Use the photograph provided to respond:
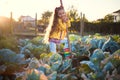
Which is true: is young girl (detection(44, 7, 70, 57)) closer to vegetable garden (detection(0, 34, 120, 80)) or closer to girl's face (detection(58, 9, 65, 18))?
girl's face (detection(58, 9, 65, 18))

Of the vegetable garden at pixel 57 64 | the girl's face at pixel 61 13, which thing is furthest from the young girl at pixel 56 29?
the vegetable garden at pixel 57 64

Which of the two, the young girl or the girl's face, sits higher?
the girl's face

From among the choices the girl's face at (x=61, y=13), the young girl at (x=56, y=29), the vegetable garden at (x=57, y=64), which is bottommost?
the vegetable garden at (x=57, y=64)

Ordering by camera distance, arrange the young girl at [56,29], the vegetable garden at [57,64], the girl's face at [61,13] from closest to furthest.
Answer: the vegetable garden at [57,64], the girl's face at [61,13], the young girl at [56,29]

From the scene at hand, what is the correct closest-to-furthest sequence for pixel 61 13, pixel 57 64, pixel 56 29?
pixel 57 64
pixel 61 13
pixel 56 29

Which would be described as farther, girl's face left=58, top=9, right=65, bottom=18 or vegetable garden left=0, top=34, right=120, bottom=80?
girl's face left=58, top=9, right=65, bottom=18

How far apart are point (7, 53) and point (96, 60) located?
2446 mm

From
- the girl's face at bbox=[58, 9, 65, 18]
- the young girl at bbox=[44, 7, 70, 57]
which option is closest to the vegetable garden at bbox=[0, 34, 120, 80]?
the young girl at bbox=[44, 7, 70, 57]

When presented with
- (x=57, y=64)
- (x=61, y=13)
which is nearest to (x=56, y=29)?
(x=61, y=13)

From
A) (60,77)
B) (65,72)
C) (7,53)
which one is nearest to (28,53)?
(65,72)

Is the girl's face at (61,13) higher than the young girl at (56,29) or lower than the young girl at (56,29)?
higher

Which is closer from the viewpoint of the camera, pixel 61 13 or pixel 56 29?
pixel 61 13

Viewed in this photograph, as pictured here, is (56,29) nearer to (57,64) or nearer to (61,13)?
(61,13)

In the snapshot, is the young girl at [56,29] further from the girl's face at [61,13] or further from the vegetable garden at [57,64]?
the vegetable garden at [57,64]
